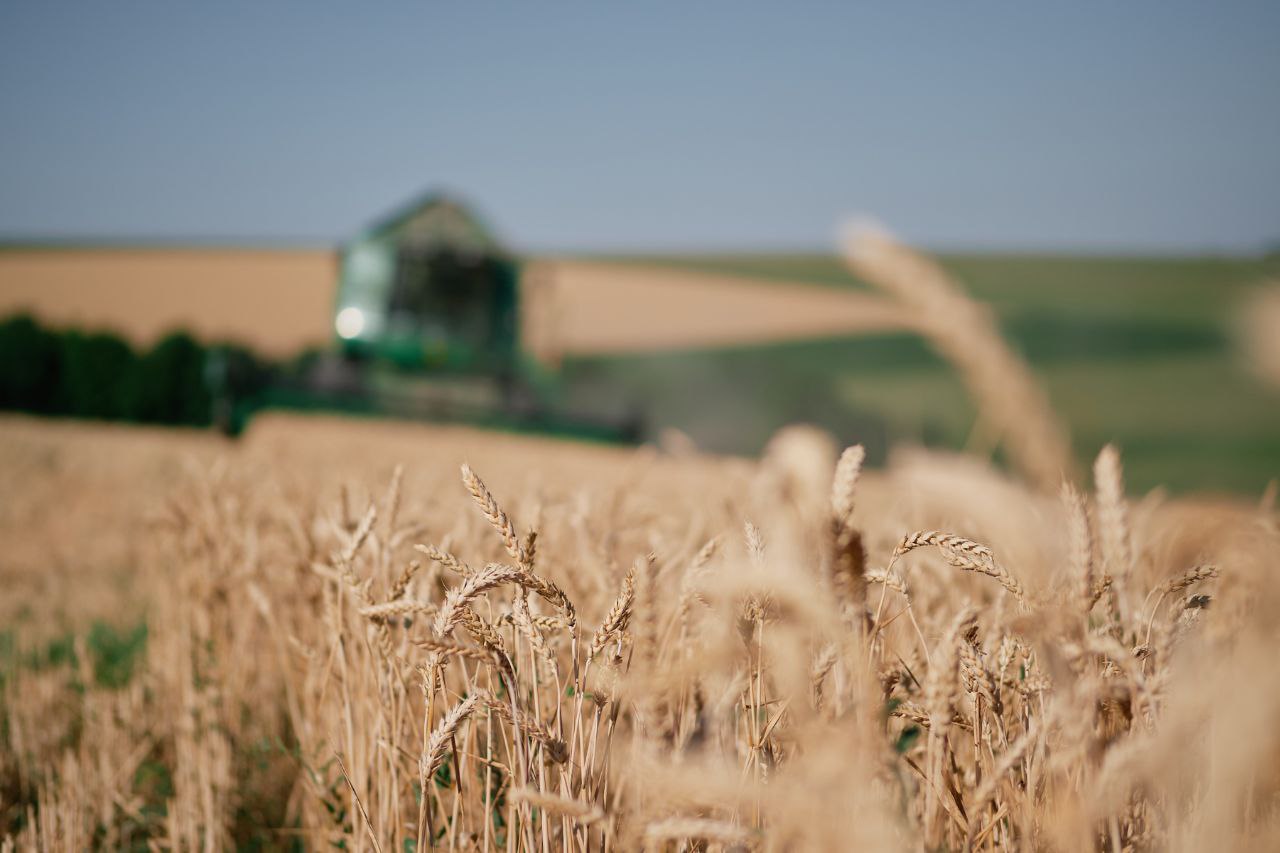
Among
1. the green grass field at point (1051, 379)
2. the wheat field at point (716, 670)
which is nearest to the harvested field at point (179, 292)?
the green grass field at point (1051, 379)

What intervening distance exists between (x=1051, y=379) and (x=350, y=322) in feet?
67.7

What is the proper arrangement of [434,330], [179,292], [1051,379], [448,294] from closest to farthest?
[434,330] < [448,294] < [1051,379] < [179,292]

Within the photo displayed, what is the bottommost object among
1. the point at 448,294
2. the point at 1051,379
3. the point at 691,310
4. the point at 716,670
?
the point at 716,670

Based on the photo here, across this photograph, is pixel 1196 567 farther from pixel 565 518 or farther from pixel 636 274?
pixel 636 274

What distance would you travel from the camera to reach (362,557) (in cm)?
178

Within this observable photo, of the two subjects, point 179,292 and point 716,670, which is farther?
point 179,292

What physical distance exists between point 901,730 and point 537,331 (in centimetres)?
979

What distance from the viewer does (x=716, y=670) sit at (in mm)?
1144

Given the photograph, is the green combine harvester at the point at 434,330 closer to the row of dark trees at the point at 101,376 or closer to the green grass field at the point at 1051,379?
the green grass field at the point at 1051,379

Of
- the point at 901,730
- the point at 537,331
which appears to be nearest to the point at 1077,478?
the point at 901,730

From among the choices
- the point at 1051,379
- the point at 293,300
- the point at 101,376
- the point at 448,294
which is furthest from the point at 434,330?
the point at 293,300

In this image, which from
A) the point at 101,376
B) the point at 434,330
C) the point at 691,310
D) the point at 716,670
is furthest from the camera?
the point at 691,310

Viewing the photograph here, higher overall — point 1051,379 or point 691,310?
point 691,310

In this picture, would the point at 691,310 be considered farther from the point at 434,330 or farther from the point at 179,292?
the point at 434,330
